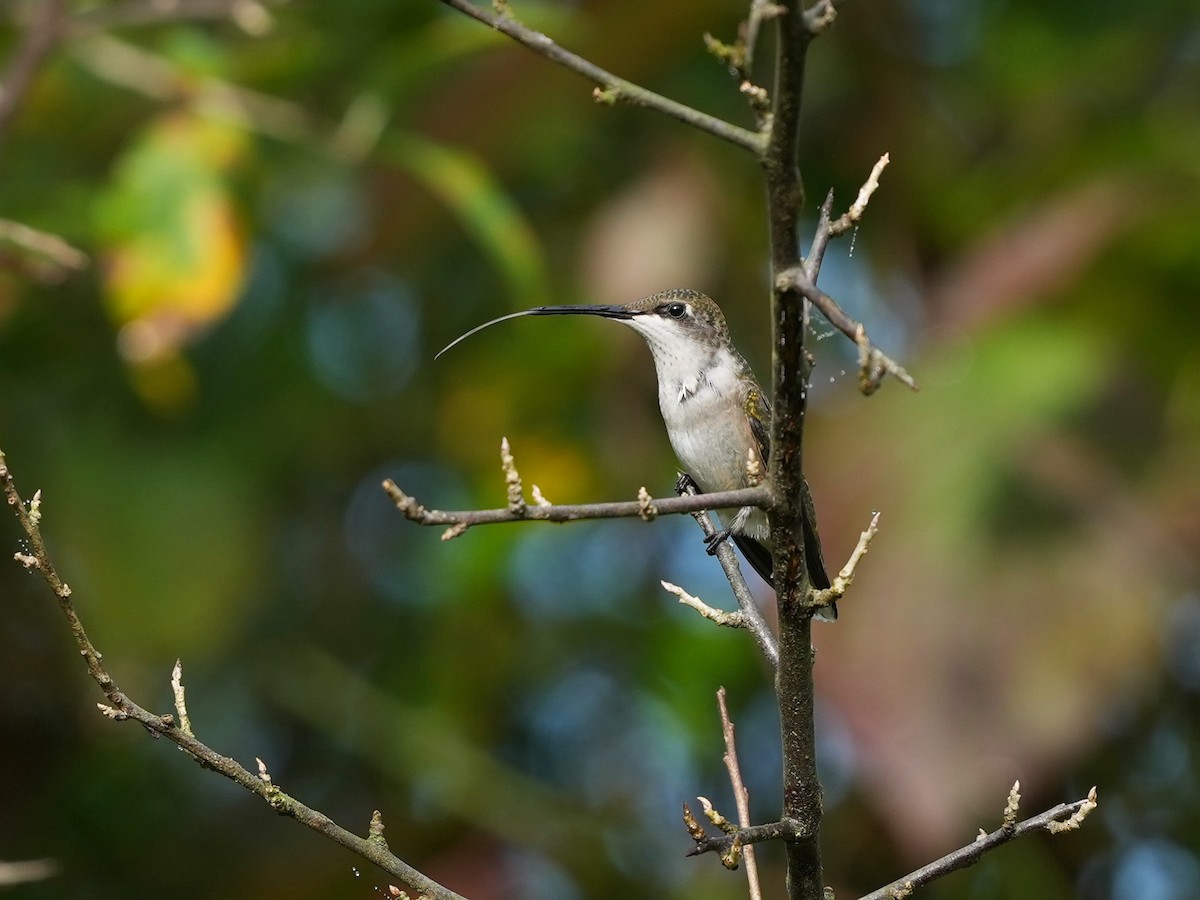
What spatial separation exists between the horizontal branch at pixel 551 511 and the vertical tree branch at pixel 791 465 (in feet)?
0.36

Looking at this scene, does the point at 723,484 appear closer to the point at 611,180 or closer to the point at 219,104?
the point at 219,104

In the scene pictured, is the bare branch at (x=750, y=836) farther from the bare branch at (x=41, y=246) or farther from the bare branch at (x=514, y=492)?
the bare branch at (x=41, y=246)

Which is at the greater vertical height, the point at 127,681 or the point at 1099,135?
the point at 1099,135

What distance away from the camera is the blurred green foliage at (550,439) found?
13.3ft

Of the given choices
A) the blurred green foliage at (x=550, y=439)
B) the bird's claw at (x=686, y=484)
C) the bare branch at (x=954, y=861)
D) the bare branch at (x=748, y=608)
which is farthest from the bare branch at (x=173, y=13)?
the bare branch at (x=954, y=861)

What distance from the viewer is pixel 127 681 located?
5.43m

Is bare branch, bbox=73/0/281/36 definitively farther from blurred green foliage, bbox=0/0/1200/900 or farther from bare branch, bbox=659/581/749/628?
bare branch, bbox=659/581/749/628

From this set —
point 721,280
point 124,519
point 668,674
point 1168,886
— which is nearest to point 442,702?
point 668,674

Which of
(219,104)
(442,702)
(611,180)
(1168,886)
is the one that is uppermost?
(611,180)

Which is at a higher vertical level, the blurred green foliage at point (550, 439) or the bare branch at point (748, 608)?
the blurred green foliage at point (550, 439)

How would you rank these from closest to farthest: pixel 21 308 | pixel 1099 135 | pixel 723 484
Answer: pixel 723 484, pixel 1099 135, pixel 21 308

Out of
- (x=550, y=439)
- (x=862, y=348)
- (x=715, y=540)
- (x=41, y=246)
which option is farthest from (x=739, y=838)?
(x=550, y=439)

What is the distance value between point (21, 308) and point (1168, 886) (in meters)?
4.47

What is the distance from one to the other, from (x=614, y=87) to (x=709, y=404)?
7.55ft
